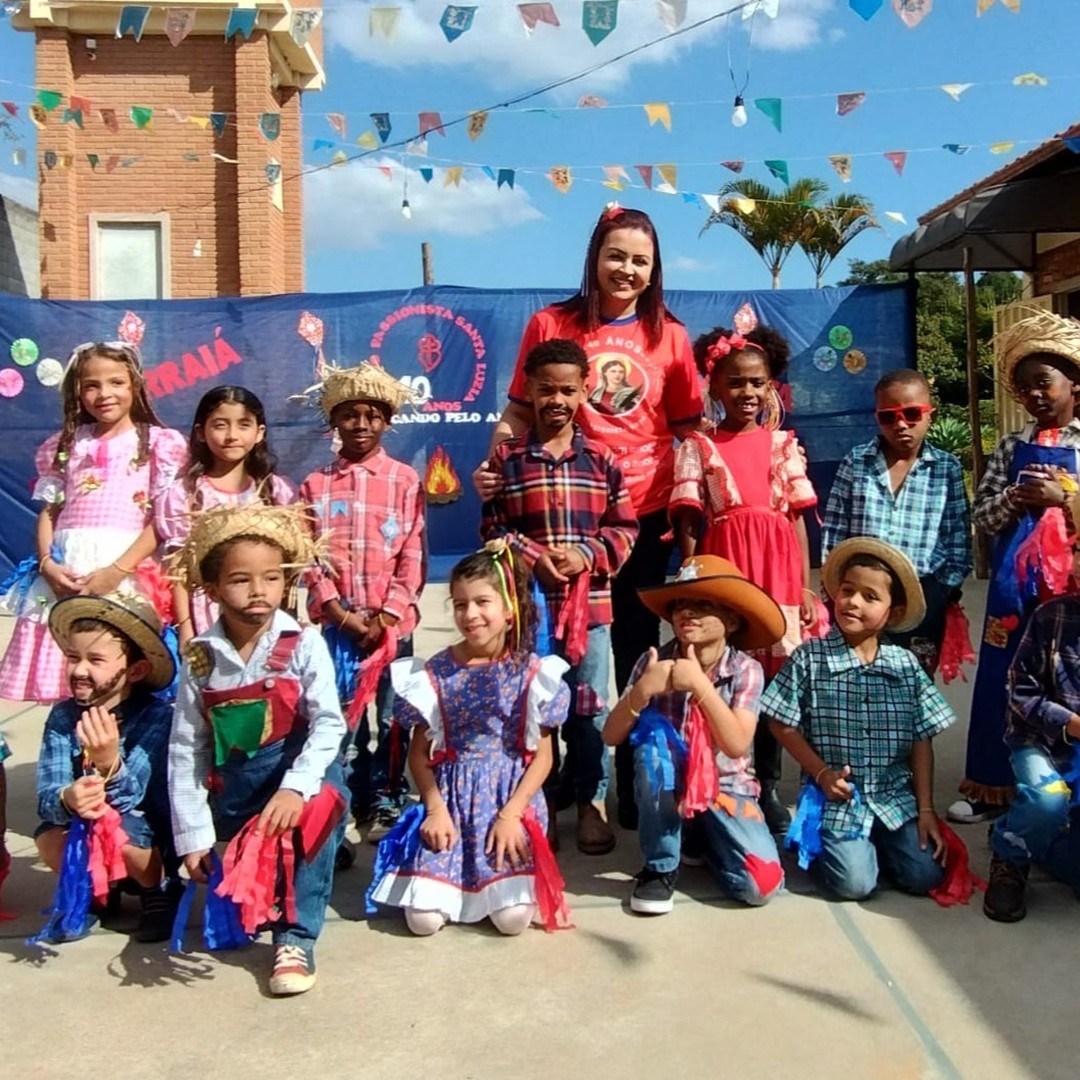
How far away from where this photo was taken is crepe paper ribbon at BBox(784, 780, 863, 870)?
2.93 meters

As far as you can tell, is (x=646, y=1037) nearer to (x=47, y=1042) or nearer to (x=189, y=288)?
(x=47, y=1042)

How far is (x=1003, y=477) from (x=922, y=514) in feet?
0.96

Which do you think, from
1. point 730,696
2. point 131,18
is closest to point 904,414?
point 730,696

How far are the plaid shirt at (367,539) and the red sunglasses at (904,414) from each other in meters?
1.53

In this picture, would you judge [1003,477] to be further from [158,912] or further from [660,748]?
[158,912]

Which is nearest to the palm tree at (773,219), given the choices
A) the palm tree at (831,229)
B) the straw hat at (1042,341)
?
the palm tree at (831,229)

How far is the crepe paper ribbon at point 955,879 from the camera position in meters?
2.88

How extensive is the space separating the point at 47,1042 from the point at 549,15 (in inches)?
219

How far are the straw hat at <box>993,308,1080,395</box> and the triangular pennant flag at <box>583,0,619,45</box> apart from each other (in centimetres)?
324

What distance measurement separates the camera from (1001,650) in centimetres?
344

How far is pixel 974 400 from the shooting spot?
827 cm

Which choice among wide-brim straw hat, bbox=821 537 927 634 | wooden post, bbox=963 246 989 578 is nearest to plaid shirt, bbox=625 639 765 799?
wide-brim straw hat, bbox=821 537 927 634

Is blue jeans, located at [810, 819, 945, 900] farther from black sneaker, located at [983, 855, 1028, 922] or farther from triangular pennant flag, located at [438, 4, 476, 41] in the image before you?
triangular pennant flag, located at [438, 4, 476, 41]

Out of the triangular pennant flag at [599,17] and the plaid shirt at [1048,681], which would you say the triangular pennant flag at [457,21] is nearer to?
the triangular pennant flag at [599,17]
